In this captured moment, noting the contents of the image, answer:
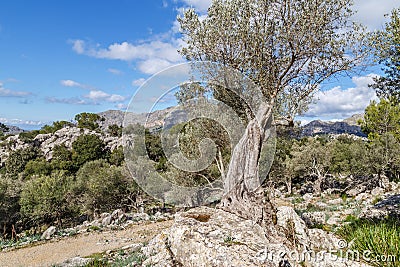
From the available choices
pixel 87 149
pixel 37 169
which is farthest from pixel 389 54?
pixel 87 149

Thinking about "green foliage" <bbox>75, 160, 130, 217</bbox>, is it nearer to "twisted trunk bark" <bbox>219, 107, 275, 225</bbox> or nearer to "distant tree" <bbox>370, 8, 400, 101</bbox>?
"twisted trunk bark" <bbox>219, 107, 275, 225</bbox>

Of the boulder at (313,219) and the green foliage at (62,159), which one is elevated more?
the green foliage at (62,159)

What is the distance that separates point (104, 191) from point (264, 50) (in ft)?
91.4

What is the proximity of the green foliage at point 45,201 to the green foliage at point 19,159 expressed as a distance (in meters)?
35.7

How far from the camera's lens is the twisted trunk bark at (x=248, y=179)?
925 cm

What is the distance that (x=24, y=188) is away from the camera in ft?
99.0

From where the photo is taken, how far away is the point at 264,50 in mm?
10516

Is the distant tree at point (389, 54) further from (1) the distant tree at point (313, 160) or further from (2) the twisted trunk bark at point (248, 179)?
(1) the distant tree at point (313, 160)

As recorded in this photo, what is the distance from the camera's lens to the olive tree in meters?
9.66

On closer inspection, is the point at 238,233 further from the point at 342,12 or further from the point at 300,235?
the point at 342,12

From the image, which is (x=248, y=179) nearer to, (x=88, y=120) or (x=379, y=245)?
(x=379, y=245)

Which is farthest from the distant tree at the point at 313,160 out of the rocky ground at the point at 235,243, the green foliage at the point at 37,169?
the green foliage at the point at 37,169

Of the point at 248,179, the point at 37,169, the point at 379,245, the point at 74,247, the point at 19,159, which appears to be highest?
the point at 248,179

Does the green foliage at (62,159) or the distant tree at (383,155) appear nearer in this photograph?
the distant tree at (383,155)
